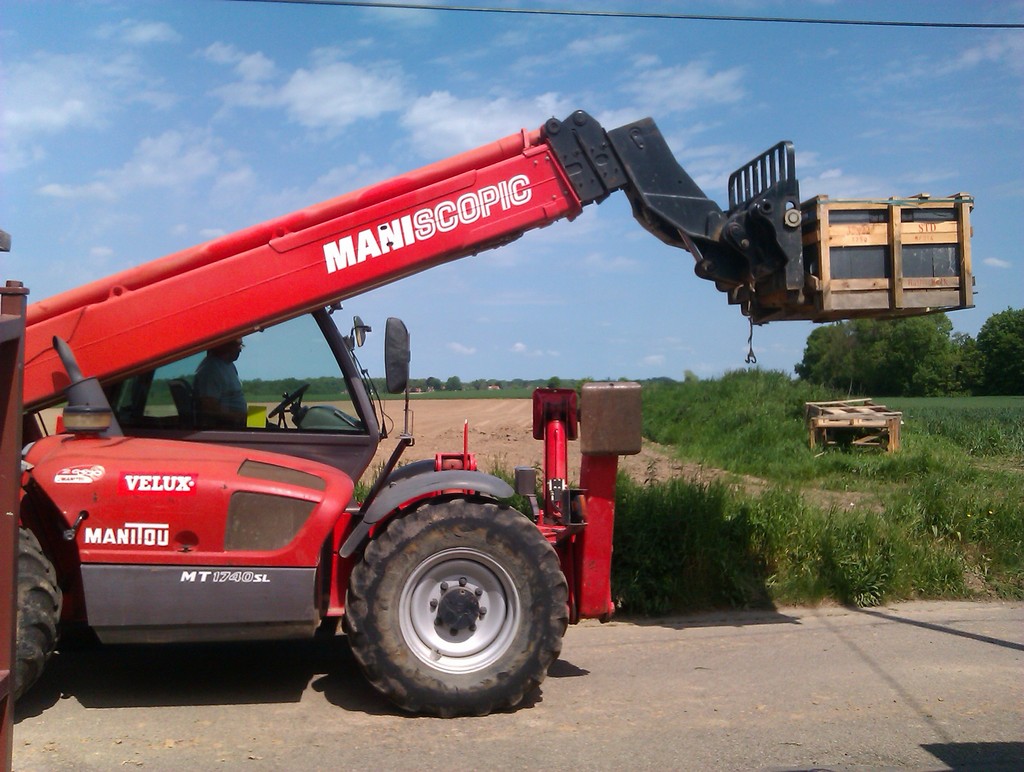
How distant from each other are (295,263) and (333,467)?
1.27 metres

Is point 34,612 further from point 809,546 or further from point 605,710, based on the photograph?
point 809,546

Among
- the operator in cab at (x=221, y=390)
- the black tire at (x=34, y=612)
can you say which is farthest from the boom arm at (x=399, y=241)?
the black tire at (x=34, y=612)

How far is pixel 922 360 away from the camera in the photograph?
59.0 metres

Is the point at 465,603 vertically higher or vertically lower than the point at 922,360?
lower

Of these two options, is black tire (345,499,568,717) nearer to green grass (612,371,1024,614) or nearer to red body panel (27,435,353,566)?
red body panel (27,435,353,566)

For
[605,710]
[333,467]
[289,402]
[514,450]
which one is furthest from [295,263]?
[514,450]

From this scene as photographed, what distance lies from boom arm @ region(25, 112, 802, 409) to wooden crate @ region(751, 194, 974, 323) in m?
0.25

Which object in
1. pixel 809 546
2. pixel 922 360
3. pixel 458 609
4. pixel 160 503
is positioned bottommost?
pixel 809 546

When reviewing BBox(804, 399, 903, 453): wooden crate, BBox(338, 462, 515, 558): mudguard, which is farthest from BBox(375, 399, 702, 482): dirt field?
BBox(804, 399, 903, 453): wooden crate

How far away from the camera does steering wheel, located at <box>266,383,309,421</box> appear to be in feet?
19.7

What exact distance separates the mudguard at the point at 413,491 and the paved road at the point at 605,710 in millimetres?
996

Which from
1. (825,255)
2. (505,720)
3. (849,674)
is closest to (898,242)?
(825,255)

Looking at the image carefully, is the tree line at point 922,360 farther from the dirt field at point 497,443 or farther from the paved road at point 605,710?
the paved road at point 605,710

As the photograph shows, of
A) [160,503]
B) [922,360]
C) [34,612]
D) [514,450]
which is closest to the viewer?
[34,612]
